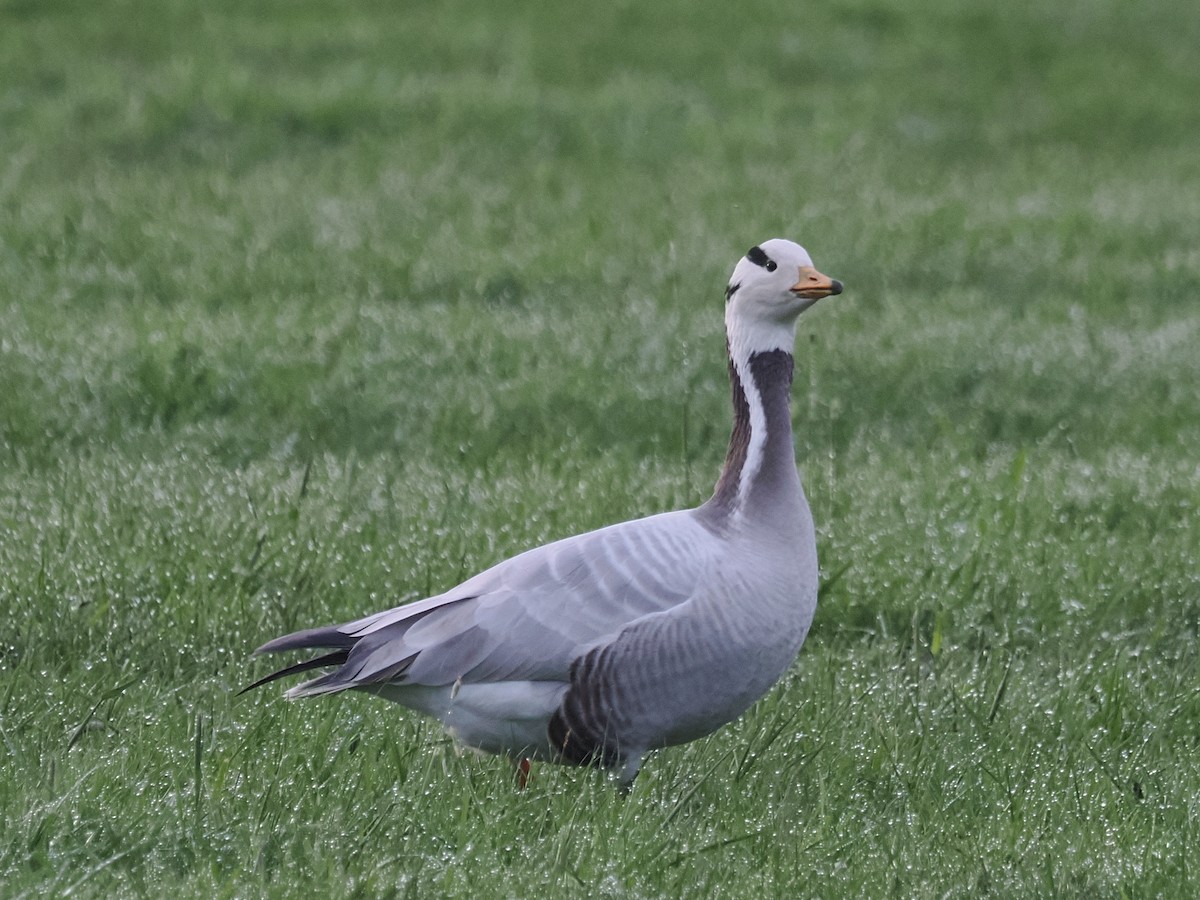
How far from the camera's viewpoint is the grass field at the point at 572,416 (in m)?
4.00

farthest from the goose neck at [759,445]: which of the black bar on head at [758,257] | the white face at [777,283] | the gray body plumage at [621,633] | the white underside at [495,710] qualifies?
the white underside at [495,710]

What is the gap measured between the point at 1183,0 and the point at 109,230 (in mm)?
13666

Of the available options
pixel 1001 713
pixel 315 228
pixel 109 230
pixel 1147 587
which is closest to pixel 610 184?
pixel 315 228

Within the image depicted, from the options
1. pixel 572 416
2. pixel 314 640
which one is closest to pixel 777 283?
pixel 314 640

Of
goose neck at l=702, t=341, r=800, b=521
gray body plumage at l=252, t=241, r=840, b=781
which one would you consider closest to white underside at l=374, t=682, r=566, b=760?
gray body plumage at l=252, t=241, r=840, b=781

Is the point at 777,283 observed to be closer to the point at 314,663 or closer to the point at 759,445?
the point at 759,445

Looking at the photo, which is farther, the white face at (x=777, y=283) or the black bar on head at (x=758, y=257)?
the black bar on head at (x=758, y=257)

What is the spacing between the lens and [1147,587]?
6.15 m

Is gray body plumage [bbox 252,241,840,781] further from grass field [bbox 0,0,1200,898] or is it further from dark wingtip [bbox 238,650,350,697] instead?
grass field [bbox 0,0,1200,898]

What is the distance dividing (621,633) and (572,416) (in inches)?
150

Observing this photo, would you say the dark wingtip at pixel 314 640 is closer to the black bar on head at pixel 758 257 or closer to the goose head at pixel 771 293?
the goose head at pixel 771 293

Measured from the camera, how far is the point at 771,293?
451 cm

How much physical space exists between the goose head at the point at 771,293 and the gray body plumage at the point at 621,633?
25mm

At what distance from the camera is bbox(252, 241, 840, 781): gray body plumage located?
4.27 metres
